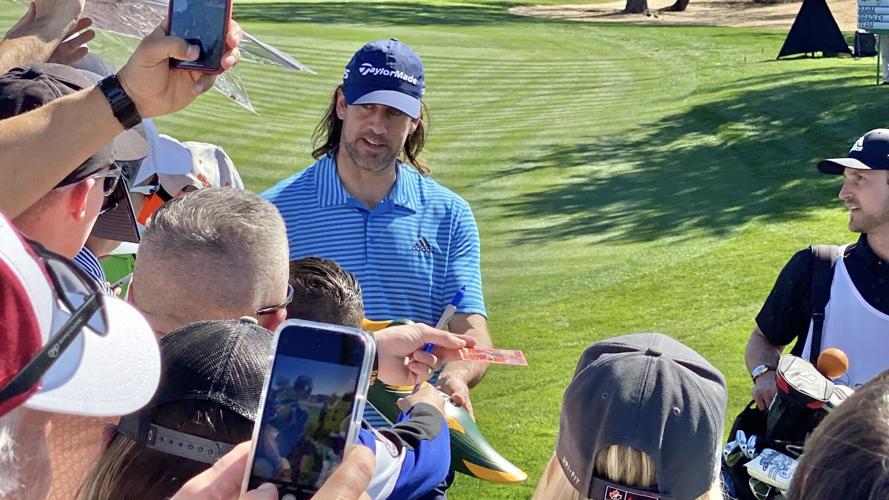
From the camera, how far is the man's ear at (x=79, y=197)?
2.91m

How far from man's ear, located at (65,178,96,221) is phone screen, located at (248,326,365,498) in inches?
49.3

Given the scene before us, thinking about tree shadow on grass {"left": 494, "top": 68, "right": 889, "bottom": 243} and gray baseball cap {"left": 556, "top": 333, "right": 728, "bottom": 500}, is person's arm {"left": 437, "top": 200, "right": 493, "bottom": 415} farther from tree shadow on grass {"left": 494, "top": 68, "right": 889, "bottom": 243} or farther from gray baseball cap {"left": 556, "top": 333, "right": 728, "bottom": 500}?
tree shadow on grass {"left": 494, "top": 68, "right": 889, "bottom": 243}

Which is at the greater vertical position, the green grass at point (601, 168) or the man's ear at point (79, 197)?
the man's ear at point (79, 197)

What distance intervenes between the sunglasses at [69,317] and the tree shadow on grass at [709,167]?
10.5 m

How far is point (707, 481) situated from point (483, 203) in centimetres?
1162

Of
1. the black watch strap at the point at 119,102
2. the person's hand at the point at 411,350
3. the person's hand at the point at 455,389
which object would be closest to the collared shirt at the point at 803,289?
the person's hand at the point at 455,389

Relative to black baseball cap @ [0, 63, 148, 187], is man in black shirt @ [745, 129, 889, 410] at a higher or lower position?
lower

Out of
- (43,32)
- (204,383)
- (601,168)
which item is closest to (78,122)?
(204,383)

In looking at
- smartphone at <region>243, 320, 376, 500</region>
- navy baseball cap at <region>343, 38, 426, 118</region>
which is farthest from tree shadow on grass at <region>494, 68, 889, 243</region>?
smartphone at <region>243, 320, 376, 500</region>

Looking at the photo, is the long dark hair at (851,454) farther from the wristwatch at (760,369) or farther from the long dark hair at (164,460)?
the wristwatch at (760,369)

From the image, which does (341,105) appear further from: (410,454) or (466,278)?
(410,454)

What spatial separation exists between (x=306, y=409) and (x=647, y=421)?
2.64ft

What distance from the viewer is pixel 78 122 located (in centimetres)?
271

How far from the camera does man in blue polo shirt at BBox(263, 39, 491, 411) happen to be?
175 inches
